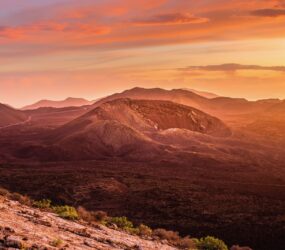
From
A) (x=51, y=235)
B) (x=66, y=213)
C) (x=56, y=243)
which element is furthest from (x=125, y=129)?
(x=56, y=243)

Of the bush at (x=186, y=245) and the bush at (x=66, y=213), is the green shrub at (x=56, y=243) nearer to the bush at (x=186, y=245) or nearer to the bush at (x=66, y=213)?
the bush at (x=66, y=213)

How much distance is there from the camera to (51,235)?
13.0 meters

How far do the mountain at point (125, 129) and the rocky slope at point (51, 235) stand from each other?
73.2m

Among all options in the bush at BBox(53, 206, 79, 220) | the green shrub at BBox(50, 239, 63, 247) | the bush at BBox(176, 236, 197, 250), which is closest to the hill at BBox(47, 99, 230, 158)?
the bush at BBox(53, 206, 79, 220)

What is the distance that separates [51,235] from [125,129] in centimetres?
9228

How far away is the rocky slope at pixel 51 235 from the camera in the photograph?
36.0ft

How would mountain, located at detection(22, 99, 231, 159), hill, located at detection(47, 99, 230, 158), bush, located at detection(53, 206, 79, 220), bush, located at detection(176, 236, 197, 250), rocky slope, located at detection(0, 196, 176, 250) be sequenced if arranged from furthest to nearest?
hill, located at detection(47, 99, 230, 158), mountain, located at detection(22, 99, 231, 159), bush, located at detection(176, 236, 197, 250), bush, located at detection(53, 206, 79, 220), rocky slope, located at detection(0, 196, 176, 250)

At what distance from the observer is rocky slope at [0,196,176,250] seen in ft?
36.0

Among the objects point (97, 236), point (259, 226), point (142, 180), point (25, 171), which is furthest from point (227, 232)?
point (25, 171)

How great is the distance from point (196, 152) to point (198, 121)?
48.8 meters

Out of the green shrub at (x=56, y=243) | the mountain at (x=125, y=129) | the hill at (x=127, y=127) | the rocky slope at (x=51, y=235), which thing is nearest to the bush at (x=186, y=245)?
the rocky slope at (x=51, y=235)

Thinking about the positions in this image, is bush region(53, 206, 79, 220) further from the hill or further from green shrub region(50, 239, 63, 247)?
the hill

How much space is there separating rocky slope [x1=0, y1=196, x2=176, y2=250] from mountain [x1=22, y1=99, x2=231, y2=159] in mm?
73228

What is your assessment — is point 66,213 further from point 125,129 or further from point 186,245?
point 125,129
